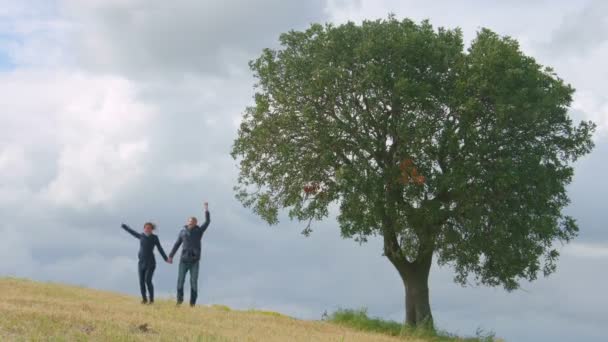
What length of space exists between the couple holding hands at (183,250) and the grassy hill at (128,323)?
119cm

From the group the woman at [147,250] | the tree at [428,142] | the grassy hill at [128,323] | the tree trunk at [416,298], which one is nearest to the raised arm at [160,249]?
the woman at [147,250]

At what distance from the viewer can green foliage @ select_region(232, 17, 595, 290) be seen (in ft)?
109

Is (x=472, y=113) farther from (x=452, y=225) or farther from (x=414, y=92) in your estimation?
(x=452, y=225)

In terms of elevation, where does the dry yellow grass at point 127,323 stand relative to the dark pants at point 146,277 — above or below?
below

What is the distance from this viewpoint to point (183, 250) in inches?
1193

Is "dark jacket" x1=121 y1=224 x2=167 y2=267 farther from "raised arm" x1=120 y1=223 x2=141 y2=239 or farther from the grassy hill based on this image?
the grassy hill

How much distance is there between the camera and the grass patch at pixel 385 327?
34562mm

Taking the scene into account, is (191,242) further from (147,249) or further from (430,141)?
(430,141)

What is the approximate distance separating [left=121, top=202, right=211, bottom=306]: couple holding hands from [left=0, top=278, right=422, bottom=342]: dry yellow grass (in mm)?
1180

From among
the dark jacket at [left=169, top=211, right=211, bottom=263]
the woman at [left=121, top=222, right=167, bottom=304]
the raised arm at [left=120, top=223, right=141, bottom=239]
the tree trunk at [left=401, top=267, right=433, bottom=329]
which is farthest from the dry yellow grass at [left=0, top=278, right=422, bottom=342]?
the tree trunk at [left=401, top=267, right=433, bottom=329]

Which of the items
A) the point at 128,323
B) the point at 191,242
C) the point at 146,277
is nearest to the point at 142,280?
the point at 146,277

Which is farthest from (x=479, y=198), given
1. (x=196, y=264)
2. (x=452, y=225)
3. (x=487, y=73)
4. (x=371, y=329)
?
(x=196, y=264)

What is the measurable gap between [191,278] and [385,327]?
1003cm

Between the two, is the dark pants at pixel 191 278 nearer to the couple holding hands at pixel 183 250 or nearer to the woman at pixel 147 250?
the couple holding hands at pixel 183 250
